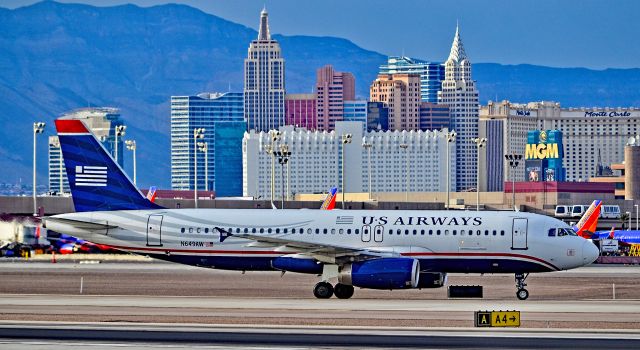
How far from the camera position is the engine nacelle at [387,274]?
63.6 m

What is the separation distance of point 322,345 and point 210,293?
26.2 meters

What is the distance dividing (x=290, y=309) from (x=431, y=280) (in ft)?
32.4

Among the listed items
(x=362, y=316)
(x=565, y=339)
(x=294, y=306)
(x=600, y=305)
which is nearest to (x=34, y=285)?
(x=294, y=306)

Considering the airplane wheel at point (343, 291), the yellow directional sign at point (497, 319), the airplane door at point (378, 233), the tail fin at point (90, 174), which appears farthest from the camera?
the tail fin at point (90, 174)

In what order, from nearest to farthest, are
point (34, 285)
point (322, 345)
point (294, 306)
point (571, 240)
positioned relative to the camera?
1. point (322, 345)
2. point (294, 306)
3. point (571, 240)
4. point (34, 285)

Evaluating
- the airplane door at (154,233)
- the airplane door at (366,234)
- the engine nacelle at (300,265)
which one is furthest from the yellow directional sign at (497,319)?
the airplane door at (154,233)

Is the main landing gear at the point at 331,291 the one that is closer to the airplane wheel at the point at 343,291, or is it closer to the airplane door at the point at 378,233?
the airplane wheel at the point at 343,291

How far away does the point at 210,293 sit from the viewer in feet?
229

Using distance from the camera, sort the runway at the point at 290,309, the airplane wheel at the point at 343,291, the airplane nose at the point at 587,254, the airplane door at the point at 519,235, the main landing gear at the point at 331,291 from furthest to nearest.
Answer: the airplane nose at the point at 587,254 < the airplane door at the point at 519,235 < the airplane wheel at the point at 343,291 < the main landing gear at the point at 331,291 < the runway at the point at 290,309

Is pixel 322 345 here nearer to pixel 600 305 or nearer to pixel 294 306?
pixel 294 306

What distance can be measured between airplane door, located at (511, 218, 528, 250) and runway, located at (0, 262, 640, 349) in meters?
2.55

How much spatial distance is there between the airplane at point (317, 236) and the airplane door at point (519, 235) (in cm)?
5

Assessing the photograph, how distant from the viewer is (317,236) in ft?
224

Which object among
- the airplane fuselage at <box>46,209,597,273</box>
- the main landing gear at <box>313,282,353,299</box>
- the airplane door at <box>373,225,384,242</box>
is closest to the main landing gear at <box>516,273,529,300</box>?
the airplane fuselage at <box>46,209,597,273</box>
